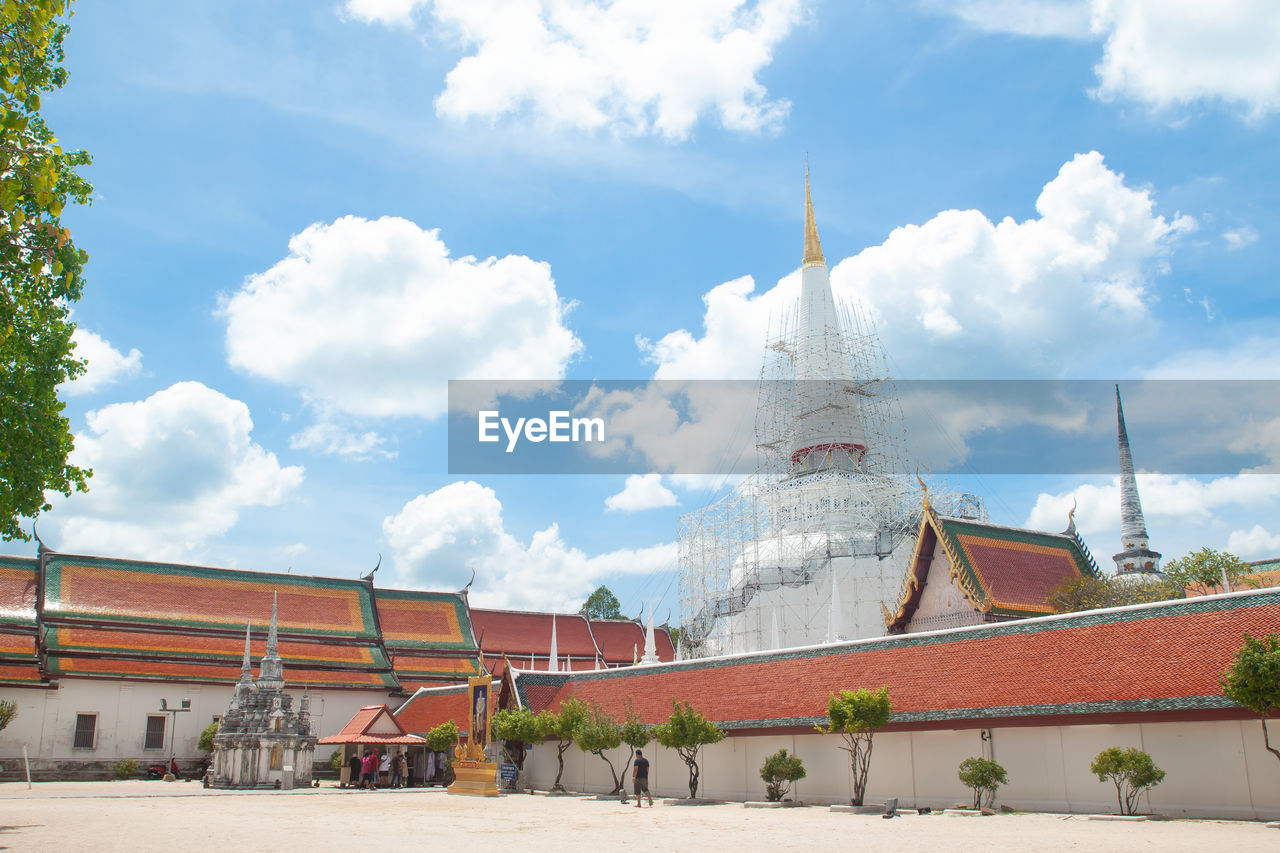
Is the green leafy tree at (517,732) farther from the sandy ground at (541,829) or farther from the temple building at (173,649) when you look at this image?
the sandy ground at (541,829)

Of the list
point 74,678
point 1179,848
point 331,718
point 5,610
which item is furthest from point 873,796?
point 5,610

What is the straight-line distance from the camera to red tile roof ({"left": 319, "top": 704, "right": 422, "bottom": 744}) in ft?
94.6

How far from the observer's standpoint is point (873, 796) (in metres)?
19.4

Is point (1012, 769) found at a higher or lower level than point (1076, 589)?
lower

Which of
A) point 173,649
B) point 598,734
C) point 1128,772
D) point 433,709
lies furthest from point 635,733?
point 173,649

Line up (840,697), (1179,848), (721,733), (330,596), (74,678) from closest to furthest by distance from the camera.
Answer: (1179,848) → (840,697) → (721,733) → (74,678) → (330,596)

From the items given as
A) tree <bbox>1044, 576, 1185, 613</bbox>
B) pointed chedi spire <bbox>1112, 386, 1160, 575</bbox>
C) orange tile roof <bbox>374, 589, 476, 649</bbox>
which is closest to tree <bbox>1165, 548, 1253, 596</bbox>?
tree <bbox>1044, 576, 1185, 613</bbox>

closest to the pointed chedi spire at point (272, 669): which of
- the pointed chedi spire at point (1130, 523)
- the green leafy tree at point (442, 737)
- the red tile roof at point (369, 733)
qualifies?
the red tile roof at point (369, 733)

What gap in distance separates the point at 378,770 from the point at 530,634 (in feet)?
60.9

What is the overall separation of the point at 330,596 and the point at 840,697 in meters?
27.2

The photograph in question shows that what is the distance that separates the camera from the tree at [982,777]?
16844 millimetres

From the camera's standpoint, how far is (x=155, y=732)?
33000 millimetres

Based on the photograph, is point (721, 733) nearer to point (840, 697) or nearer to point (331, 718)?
point (840, 697)

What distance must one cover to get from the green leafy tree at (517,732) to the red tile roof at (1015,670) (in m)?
3.28
